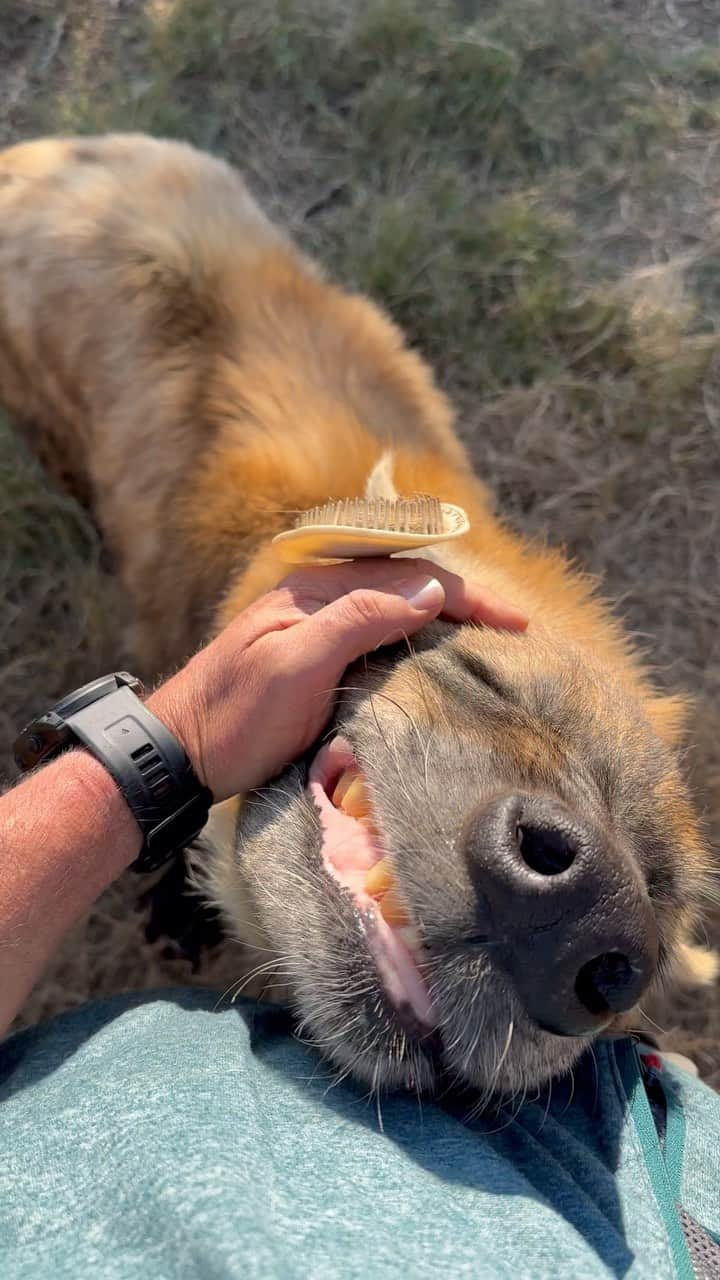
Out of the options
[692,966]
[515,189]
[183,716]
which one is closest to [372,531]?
[183,716]

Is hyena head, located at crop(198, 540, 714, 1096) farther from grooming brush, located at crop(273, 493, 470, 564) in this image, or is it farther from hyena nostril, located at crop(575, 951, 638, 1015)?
grooming brush, located at crop(273, 493, 470, 564)

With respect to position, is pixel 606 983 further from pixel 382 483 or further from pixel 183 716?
pixel 382 483

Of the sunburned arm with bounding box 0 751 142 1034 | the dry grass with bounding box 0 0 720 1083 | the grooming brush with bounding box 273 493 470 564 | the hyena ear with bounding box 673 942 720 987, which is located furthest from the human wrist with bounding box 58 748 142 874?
the dry grass with bounding box 0 0 720 1083

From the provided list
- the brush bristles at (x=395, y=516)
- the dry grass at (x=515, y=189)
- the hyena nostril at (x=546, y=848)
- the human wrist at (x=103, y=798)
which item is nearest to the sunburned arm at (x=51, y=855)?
the human wrist at (x=103, y=798)

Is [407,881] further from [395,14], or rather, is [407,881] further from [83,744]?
[395,14]

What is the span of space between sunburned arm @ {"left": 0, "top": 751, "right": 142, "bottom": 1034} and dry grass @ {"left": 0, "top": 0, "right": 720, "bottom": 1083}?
7.28ft

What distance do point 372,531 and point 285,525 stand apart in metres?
0.90

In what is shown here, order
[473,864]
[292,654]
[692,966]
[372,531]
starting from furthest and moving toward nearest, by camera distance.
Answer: [692,966] < [292,654] < [372,531] < [473,864]

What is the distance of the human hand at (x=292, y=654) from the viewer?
211cm

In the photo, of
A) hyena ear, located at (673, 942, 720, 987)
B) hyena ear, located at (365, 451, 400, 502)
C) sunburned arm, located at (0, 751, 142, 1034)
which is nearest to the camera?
sunburned arm, located at (0, 751, 142, 1034)

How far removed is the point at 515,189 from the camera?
4570 mm

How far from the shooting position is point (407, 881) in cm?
180

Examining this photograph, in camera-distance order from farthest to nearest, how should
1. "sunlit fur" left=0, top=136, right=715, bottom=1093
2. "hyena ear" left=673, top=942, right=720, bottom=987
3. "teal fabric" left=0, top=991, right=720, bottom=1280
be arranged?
"hyena ear" left=673, top=942, right=720, bottom=987, "sunlit fur" left=0, top=136, right=715, bottom=1093, "teal fabric" left=0, top=991, right=720, bottom=1280

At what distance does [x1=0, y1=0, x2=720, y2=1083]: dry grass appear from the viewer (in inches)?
170
